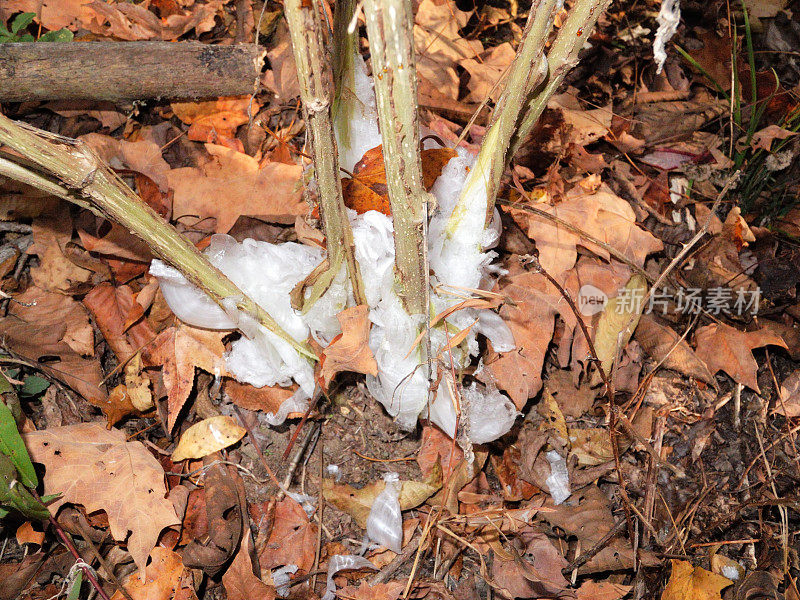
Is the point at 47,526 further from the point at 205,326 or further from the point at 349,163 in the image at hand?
the point at 349,163

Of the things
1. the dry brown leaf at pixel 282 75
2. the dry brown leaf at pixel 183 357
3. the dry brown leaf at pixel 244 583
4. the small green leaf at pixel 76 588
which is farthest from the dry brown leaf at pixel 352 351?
the dry brown leaf at pixel 282 75

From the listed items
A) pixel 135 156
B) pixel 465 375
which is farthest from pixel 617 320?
pixel 135 156

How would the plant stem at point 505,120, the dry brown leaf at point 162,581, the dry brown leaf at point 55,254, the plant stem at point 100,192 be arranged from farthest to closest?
the dry brown leaf at point 55,254, the dry brown leaf at point 162,581, the plant stem at point 505,120, the plant stem at point 100,192

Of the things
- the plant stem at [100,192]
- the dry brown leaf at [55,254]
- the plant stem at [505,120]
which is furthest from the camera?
the dry brown leaf at [55,254]

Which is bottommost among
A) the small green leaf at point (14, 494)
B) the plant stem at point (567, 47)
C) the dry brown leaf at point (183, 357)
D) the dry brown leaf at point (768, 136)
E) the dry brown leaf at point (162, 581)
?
the dry brown leaf at point (162, 581)

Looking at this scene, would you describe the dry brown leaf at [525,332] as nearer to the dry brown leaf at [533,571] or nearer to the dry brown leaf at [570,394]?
the dry brown leaf at [570,394]
